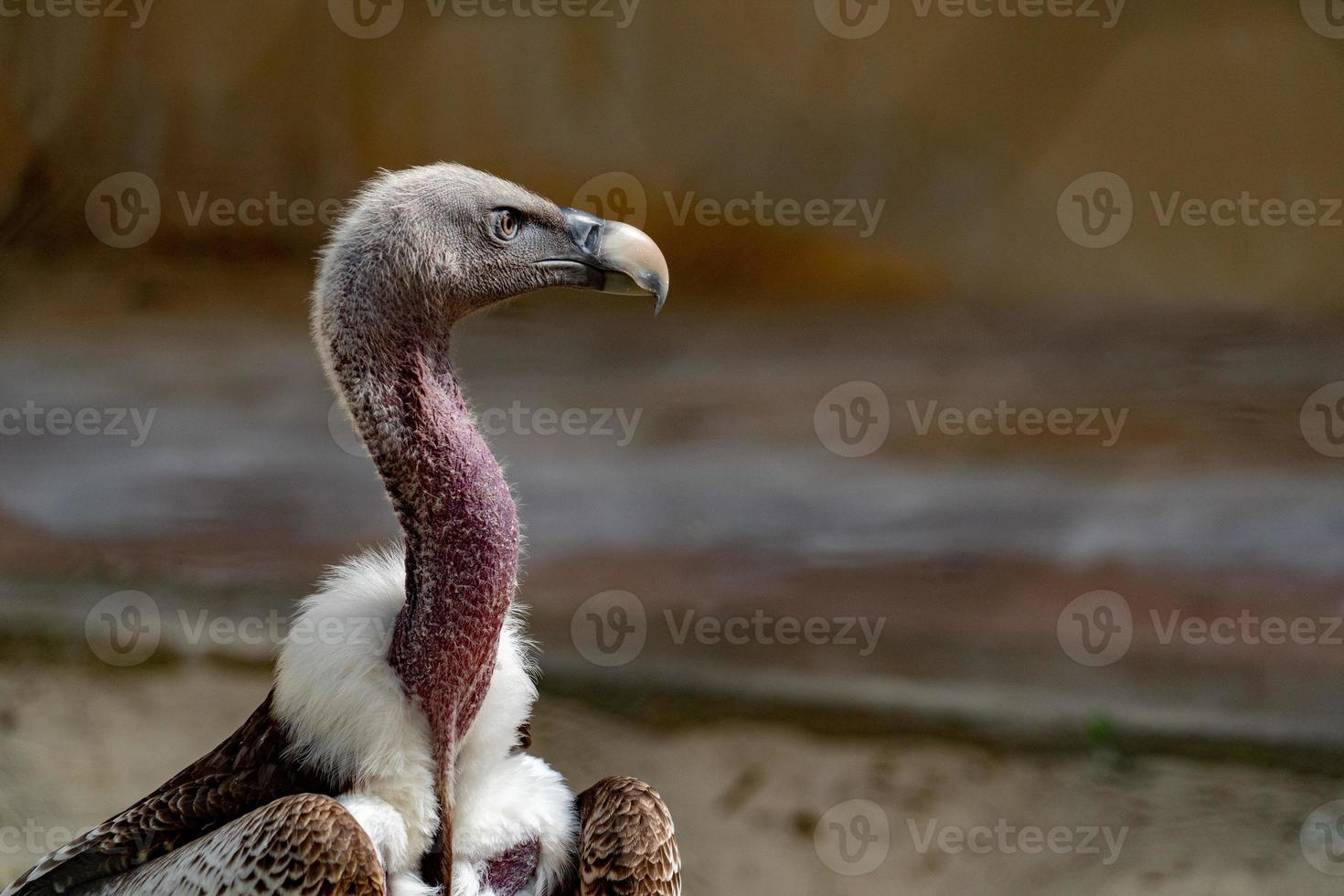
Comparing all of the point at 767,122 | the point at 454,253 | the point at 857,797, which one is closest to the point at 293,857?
the point at 454,253

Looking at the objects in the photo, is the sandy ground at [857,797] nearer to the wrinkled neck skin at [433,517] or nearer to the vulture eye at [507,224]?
A: the wrinkled neck skin at [433,517]

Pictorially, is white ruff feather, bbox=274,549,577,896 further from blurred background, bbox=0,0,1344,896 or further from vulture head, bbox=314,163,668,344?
blurred background, bbox=0,0,1344,896

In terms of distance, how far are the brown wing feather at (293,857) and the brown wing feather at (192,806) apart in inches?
6.4

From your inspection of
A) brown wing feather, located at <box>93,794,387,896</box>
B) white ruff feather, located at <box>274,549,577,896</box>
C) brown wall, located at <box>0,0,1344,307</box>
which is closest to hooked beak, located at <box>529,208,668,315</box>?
white ruff feather, located at <box>274,549,577,896</box>

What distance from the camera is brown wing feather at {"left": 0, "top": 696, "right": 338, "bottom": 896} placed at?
2906 millimetres

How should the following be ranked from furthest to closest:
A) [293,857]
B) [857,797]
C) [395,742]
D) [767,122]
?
1. [767,122]
2. [857,797]
3. [395,742]
4. [293,857]

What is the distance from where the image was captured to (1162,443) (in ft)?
19.7

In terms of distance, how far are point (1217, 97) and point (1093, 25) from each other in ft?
1.96

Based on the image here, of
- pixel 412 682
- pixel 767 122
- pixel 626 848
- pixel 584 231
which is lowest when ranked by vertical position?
pixel 626 848

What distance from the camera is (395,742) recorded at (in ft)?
9.16

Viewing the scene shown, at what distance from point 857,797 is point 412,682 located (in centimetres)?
284

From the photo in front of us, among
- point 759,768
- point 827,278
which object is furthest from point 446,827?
point 827,278

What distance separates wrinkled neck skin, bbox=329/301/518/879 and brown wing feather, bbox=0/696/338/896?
33 centimetres

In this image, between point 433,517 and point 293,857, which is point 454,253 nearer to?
point 433,517
